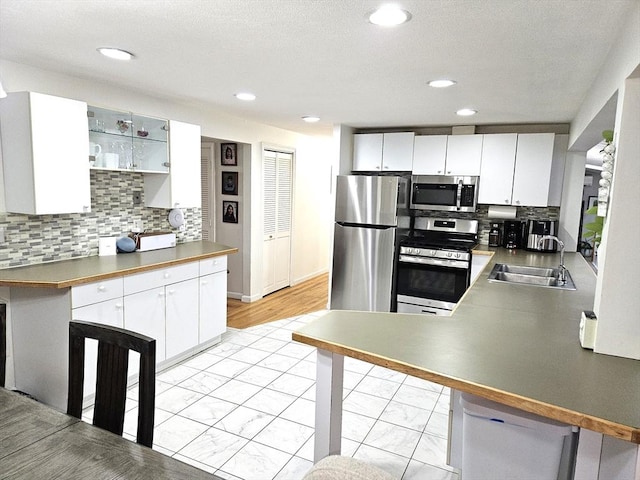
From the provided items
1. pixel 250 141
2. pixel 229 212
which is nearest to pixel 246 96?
pixel 250 141

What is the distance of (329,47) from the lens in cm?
214

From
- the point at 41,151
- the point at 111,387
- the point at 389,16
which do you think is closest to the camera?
the point at 111,387

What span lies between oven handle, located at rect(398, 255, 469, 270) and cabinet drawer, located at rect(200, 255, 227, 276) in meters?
1.92

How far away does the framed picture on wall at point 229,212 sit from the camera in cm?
531

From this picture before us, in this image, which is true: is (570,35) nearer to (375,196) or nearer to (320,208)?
(375,196)

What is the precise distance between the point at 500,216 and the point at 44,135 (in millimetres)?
4202

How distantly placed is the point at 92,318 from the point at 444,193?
141 inches

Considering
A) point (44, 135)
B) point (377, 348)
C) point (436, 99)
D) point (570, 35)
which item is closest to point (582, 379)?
point (377, 348)

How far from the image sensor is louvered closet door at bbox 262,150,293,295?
549 cm

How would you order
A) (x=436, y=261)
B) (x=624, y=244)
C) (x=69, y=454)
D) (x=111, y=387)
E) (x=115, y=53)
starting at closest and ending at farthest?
(x=69, y=454)
(x=111, y=387)
(x=624, y=244)
(x=115, y=53)
(x=436, y=261)

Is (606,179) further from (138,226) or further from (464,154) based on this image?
(138,226)

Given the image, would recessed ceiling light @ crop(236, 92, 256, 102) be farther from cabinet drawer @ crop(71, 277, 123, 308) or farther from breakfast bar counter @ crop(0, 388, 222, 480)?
breakfast bar counter @ crop(0, 388, 222, 480)

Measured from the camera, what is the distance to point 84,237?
3.22m

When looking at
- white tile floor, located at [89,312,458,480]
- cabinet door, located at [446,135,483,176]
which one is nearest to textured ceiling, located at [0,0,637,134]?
cabinet door, located at [446,135,483,176]
